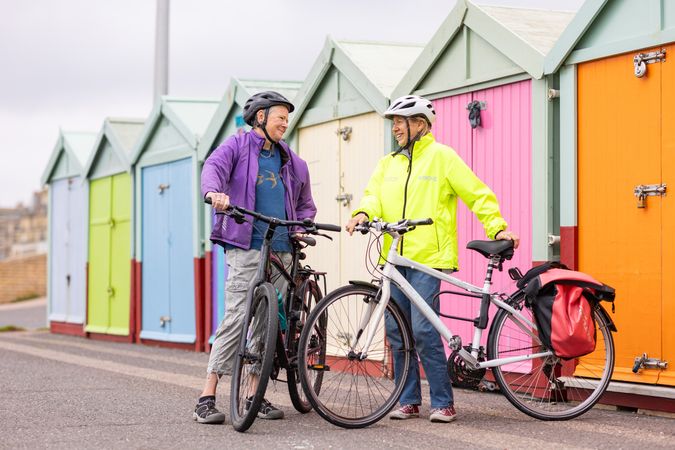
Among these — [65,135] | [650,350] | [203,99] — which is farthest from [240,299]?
[65,135]

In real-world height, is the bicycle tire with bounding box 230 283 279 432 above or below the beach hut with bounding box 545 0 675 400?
below

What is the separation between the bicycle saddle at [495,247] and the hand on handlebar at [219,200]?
139cm

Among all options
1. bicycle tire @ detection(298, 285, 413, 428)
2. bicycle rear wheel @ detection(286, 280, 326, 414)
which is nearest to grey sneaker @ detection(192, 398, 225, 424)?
bicycle rear wheel @ detection(286, 280, 326, 414)

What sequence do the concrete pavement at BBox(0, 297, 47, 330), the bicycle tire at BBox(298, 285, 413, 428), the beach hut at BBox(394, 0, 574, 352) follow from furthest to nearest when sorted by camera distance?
the concrete pavement at BBox(0, 297, 47, 330) → the beach hut at BBox(394, 0, 574, 352) → the bicycle tire at BBox(298, 285, 413, 428)

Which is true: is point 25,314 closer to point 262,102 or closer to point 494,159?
point 494,159

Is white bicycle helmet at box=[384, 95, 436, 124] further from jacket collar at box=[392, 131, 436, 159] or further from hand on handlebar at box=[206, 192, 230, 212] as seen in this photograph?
Result: hand on handlebar at box=[206, 192, 230, 212]

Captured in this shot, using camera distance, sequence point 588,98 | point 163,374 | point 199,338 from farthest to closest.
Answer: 1. point 199,338
2. point 163,374
3. point 588,98

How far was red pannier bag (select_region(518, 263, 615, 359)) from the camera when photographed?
6719 mm

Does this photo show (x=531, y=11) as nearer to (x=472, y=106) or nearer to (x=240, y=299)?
(x=472, y=106)

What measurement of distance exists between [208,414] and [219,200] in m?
1.26

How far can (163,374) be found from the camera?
34.0 feet

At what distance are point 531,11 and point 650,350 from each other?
3.41 m

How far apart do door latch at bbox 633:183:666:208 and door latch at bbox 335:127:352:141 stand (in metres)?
3.81

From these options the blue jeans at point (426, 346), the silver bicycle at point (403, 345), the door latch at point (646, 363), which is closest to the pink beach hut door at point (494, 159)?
the door latch at point (646, 363)
